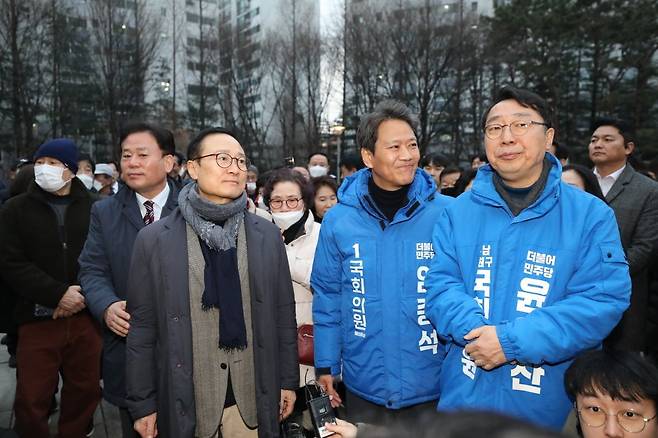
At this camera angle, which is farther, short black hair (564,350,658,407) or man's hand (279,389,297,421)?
man's hand (279,389,297,421)

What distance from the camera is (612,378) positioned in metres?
1.88

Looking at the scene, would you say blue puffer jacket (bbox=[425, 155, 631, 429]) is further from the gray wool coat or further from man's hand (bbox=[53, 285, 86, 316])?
man's hand (bbox=[53, 285, 86, 316])

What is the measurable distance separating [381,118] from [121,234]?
5.17 feet

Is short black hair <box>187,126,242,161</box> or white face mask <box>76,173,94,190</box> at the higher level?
short black hair <box>187,126,242,161</box>

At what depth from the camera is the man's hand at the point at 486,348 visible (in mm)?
1772

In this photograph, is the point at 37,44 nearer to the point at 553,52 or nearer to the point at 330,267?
the point at 330,267

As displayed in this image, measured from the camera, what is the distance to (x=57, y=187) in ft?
11.4

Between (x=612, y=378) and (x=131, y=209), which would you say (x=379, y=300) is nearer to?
(x=612, y=378)

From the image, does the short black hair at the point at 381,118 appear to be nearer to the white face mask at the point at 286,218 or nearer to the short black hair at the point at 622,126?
the white face mask at the point at 286,218

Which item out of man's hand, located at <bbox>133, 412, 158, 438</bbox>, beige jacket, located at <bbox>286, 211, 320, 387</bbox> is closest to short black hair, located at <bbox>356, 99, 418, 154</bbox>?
beige jacket, located at <bbox>286, 211, 320, 387</bbox>

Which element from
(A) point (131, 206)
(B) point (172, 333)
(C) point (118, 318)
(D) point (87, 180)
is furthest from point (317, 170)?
(B) point (172, 333)

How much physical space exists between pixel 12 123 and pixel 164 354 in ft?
62.1

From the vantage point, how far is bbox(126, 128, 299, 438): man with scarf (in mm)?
2201

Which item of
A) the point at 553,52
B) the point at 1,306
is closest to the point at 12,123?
the point at 1,306
